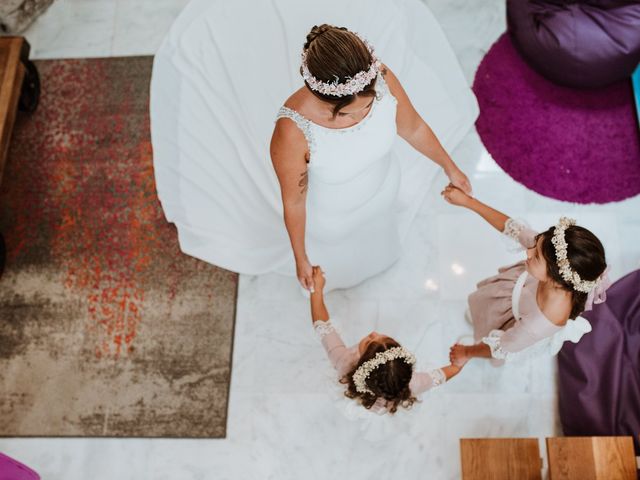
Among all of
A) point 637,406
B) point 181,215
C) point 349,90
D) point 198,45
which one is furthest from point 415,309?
point 198,45

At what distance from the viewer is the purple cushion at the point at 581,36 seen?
2.72m

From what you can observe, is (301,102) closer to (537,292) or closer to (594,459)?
(537,292)

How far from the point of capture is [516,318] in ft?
6.87

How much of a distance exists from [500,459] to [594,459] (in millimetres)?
312

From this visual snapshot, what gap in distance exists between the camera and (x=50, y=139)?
121 inches

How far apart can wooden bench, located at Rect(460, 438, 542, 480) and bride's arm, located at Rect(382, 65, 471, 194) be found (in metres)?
0.93

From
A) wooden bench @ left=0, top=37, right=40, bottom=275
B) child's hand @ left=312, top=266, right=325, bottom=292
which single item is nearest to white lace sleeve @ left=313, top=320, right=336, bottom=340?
child's hand @ left=312, top=266, right=325, bottom=292

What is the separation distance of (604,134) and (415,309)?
1301 millimetres

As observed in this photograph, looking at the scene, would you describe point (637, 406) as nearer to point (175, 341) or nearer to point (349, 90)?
point (349, 90)

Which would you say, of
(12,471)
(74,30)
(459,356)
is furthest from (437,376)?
(74,30)

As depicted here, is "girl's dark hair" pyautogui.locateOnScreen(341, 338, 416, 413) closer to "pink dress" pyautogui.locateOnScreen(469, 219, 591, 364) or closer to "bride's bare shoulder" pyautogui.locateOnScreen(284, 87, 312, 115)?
"pink dress" pyautogui.locateOnScreen(469, 219, 591, 364)

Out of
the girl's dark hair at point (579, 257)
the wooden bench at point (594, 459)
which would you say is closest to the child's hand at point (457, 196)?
the girl's dark hair at point (579, 257)

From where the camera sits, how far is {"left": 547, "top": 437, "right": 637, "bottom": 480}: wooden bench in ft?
6.66

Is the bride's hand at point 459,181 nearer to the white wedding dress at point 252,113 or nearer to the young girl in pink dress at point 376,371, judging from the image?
the white wedding dress at point 252,113
